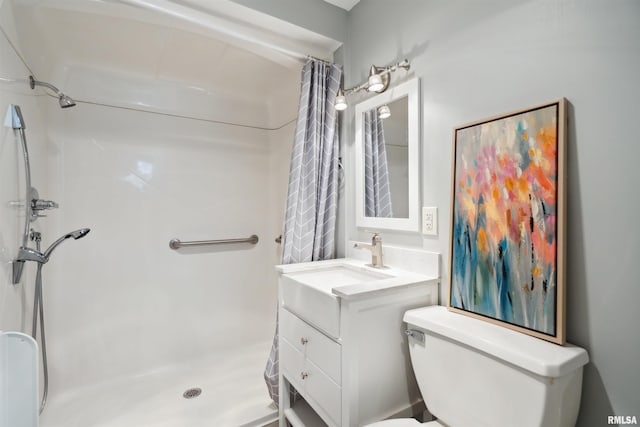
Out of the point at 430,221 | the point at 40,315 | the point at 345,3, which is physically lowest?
the point at 40,315

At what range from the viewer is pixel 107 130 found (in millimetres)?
2004

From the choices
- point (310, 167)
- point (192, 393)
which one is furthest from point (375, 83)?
point (192, 393)

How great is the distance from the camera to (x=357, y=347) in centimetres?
104

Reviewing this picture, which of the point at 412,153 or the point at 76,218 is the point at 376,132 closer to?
the point at 412,153

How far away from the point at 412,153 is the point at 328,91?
Result: 71cm

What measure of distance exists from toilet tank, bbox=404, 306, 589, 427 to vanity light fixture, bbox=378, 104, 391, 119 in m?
0.97

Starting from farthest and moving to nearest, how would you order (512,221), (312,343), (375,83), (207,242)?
(207,242) < (375,83) < (312,343) < (512,221)

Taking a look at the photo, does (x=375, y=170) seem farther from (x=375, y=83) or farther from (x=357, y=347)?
(x=357, y=347)

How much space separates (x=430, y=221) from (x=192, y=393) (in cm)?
183

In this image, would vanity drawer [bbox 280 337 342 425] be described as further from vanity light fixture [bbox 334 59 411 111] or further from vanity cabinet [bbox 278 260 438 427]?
vanity light fixture [bbox 334 59 411 111]

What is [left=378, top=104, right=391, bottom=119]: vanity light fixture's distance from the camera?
4.91 ft

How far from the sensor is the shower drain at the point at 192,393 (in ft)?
6.12

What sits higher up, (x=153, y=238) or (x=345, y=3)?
(x=345, y=3)

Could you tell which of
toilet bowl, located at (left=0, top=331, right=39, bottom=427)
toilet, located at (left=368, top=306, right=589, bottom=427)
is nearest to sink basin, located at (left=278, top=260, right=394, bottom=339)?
toilet, located at (left=368, top=306, right=589, bottom=427)
